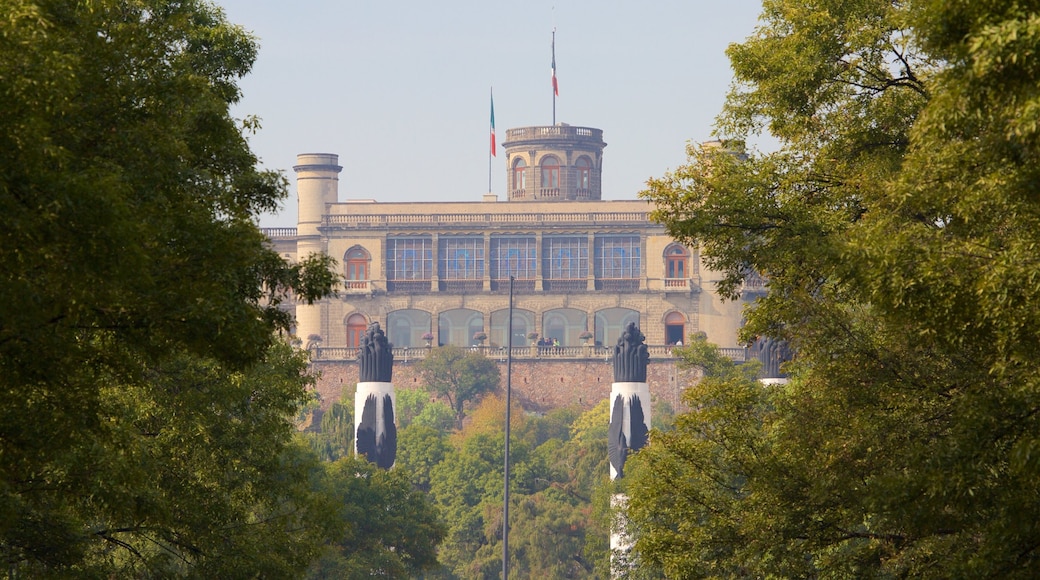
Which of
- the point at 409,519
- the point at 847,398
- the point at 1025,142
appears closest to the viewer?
the point at 1025,142

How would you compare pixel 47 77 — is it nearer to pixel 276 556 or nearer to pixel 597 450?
pixel 276 556

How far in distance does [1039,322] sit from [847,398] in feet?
21.3

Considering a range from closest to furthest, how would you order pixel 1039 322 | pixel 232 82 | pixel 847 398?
1. pixel 1039 322
2. pixel 847 398
3. pixel 232 82

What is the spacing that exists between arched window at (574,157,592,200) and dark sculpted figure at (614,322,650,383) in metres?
72.9

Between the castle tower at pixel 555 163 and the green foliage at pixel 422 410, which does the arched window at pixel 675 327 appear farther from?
the green foliage at pixel 422 410

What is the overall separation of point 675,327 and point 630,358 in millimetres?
60151

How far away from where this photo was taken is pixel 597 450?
91812 mm

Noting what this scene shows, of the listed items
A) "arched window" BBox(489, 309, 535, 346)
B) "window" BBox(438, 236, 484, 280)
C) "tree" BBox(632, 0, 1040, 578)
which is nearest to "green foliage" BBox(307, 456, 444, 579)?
"tree" BBox(632, 0, 1040, 578)

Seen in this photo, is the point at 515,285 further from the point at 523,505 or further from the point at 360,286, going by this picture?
the point at 523,505

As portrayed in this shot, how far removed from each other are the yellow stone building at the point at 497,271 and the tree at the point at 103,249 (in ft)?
368

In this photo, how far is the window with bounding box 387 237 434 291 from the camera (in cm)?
13425

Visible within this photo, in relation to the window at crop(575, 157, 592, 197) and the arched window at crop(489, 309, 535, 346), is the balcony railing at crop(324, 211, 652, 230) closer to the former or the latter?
the arched window at crop(489, 309, 535, 346)

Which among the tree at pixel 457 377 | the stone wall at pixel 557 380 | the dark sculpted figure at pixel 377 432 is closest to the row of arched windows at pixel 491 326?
the stone wall at pixel 557 380

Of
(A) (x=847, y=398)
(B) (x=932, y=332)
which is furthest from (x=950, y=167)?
(A) (x=847, y=398)
